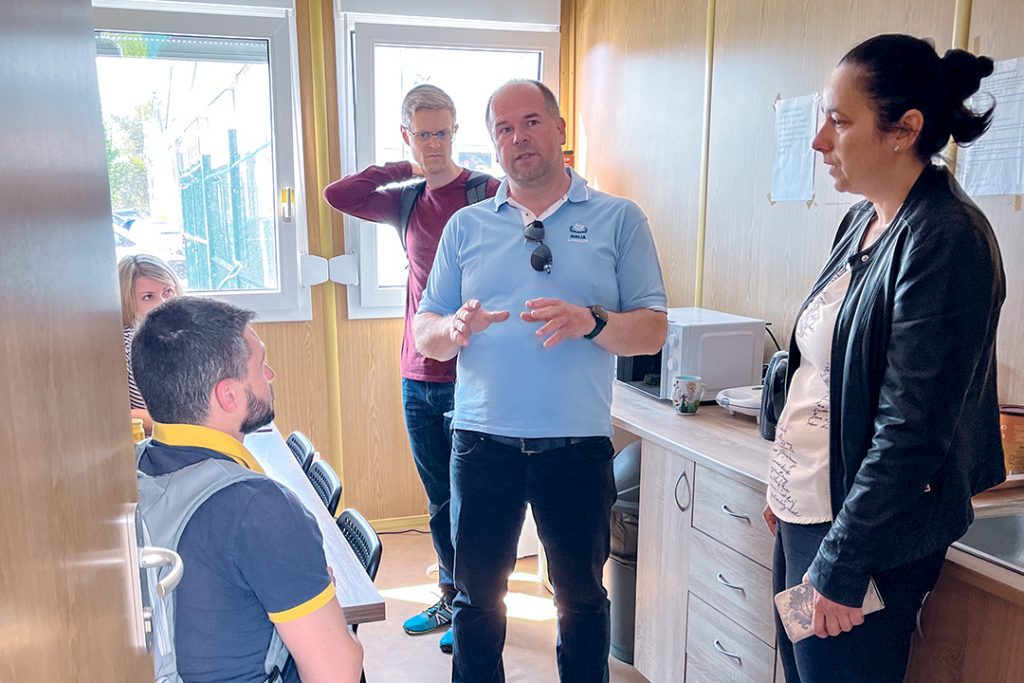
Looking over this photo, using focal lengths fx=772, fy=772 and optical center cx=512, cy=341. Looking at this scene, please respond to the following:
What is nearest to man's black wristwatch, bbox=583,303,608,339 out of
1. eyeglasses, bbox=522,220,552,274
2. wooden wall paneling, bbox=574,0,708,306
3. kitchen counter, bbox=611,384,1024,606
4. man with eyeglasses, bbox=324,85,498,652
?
eyeglasses, bbox=522,220,552,274

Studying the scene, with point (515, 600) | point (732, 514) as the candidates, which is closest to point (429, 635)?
point (515, 600)

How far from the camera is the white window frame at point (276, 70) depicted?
3039 millimetres

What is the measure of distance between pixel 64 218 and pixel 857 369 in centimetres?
106

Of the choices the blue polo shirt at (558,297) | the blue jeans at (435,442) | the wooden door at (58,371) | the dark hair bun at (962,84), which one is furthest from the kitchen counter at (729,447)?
the wooden door at (58,371)

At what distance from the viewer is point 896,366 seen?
1119 mm

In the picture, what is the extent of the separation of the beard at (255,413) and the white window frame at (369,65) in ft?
7.16

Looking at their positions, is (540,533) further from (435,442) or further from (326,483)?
(435,442)

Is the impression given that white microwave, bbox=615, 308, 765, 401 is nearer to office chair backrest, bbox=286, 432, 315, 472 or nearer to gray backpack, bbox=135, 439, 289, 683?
office chair backrest, bbox=286, 432, 315, 472

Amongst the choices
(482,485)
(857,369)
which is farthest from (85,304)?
(482,485)

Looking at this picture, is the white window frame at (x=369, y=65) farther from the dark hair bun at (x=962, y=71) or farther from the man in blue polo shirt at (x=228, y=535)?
the dark hair bun at (x=962, y=71)

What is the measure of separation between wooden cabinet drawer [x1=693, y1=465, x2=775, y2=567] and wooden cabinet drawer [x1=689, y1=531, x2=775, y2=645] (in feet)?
0.08

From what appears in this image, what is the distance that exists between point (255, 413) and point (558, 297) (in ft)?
2.48

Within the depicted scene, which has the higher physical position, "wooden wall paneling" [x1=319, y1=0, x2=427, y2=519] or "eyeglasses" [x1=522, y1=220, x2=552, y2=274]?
"eyeglasses" [x1=522, y1=220, x2=552, y2=274]

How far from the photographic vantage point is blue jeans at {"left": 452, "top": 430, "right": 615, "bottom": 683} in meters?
1.76
